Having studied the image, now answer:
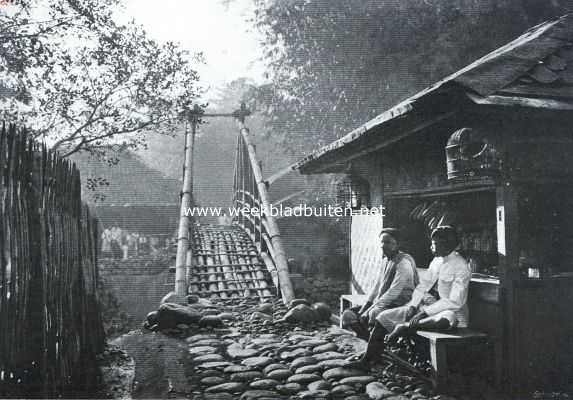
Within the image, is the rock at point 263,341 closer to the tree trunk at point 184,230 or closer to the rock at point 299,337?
the rock at point 299,337

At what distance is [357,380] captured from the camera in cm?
464

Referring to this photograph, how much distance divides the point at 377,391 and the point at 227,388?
139 centimetres

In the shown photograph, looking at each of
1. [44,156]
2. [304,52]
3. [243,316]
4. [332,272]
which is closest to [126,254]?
[332,272]

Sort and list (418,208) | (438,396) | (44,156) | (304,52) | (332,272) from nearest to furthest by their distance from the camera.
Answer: (44,156) < (438,396) < (418,208) < (304,52) < (332,272)

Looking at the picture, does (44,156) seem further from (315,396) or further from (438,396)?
(438,396)

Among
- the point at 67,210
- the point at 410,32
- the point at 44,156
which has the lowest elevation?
the point at 67,210

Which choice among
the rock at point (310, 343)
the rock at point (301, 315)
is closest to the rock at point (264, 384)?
the rock at point (310, 343)

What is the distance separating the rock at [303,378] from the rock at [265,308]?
327 centimetres

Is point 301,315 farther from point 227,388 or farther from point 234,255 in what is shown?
point 234,255

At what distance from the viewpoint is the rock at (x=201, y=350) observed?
5879mm

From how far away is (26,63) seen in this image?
7.52 m

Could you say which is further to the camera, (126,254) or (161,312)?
(126,254)

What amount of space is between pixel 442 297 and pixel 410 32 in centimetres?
1063

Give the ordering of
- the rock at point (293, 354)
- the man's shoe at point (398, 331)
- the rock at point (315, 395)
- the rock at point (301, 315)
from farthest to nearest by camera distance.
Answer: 1. the rock at point (301, 315)
2. the rock at point (293, 354)
3. the man's shoe at point (398, 331)
4. the rock at point (315, 395)
